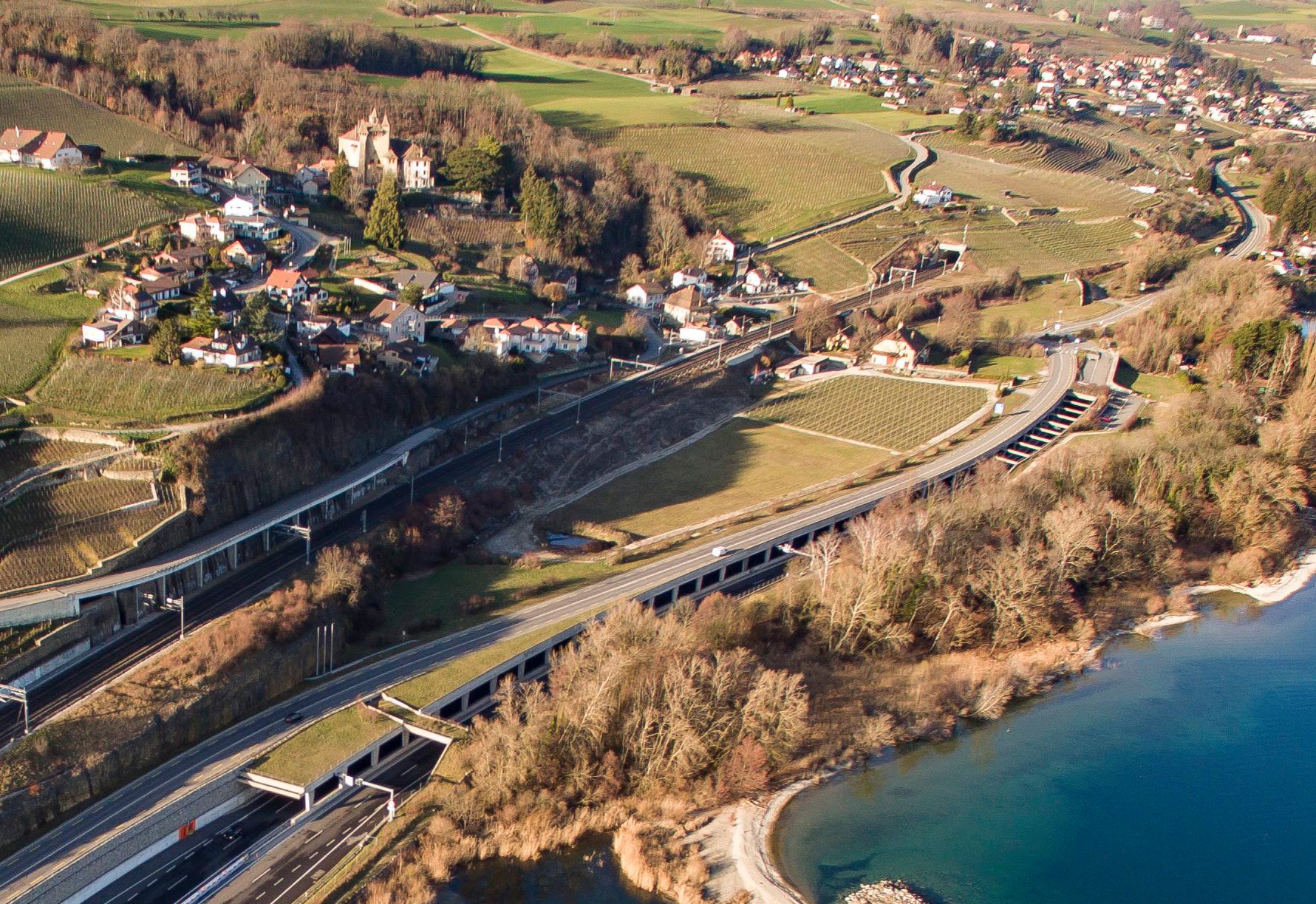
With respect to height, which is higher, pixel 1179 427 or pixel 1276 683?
pixel 1179 427

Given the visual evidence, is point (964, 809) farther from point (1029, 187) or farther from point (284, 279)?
point (1029, 187)

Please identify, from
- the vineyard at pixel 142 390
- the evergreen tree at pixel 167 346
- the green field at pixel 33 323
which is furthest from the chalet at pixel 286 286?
the vineyard at pixel 142 390

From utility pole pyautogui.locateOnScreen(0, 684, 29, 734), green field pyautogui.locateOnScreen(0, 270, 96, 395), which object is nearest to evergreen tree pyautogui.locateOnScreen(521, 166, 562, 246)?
green field pyautogui.locateOnScreen(0, 270, 96, 395)

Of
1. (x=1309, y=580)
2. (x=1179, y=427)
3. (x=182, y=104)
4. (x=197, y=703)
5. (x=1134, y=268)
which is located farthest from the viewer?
(x=1134, y=268)

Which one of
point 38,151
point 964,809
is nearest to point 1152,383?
point 964,809

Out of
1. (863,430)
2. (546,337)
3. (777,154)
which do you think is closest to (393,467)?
(546,337)

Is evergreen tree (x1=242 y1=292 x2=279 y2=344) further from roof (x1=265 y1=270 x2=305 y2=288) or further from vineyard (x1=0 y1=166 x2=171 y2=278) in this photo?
vineyard (x1=0 y1=166 x2=171 y2=278)

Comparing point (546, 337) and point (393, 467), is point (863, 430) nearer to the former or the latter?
point (546, 337)

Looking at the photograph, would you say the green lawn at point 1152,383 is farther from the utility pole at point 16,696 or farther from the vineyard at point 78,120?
the vineyard at point 78,120
